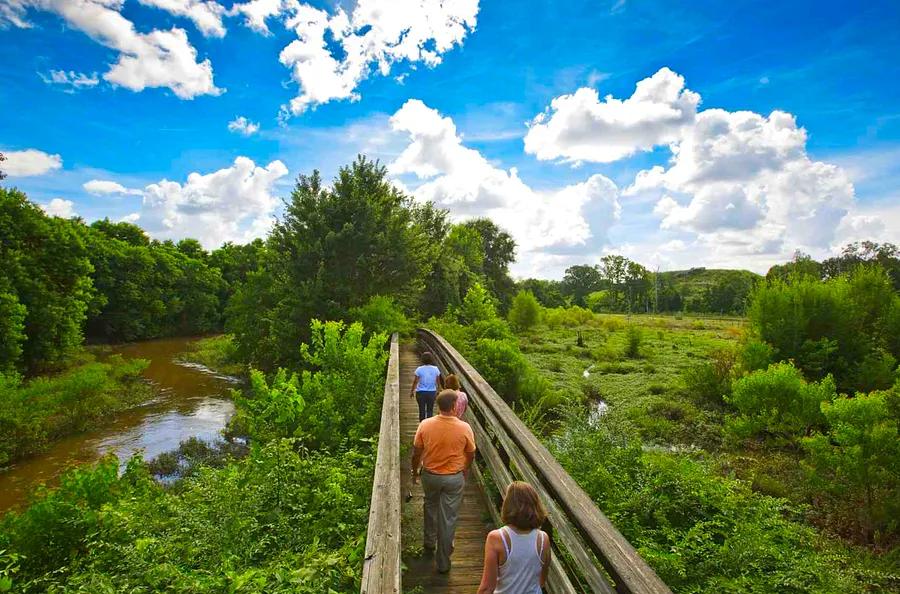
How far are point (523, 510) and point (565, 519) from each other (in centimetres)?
106

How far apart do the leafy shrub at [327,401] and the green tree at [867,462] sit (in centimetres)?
1046

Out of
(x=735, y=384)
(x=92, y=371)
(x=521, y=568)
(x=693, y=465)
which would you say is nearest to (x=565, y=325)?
(x=735, y=384)

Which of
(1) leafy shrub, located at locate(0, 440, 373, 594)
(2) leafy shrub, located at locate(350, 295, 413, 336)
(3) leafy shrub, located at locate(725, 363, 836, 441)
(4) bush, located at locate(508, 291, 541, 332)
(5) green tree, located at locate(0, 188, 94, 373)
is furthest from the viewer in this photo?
(4) bush, located at locate(508, 291, 541, 332)

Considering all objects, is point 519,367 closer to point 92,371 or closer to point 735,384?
point 735,384

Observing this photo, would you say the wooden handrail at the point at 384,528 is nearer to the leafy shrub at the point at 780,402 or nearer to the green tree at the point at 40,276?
the leafy shrub at the point at 780,402

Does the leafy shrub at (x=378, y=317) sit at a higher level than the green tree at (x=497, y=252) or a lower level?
lower

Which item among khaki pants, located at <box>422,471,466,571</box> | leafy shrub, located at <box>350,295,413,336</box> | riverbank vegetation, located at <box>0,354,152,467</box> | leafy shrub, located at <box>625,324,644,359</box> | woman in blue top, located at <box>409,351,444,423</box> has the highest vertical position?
leafy shrub, located at <box>350,295,413,336</box>

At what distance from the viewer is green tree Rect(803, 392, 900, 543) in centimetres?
983

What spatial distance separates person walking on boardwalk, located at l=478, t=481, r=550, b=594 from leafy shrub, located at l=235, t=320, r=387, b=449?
5.88 m

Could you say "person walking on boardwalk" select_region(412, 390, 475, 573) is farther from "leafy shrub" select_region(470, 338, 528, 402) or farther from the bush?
the bush

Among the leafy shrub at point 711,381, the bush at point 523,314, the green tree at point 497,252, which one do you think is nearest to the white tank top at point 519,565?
the leafy shrub at point 711,381

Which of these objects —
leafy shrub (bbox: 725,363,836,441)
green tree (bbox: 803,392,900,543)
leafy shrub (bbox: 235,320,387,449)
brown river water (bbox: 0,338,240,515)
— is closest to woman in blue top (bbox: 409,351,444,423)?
leafy shrub (bbox: 235,320,387,449)

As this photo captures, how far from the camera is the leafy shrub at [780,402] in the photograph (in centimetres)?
1452

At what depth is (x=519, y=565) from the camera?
2.82 metres
